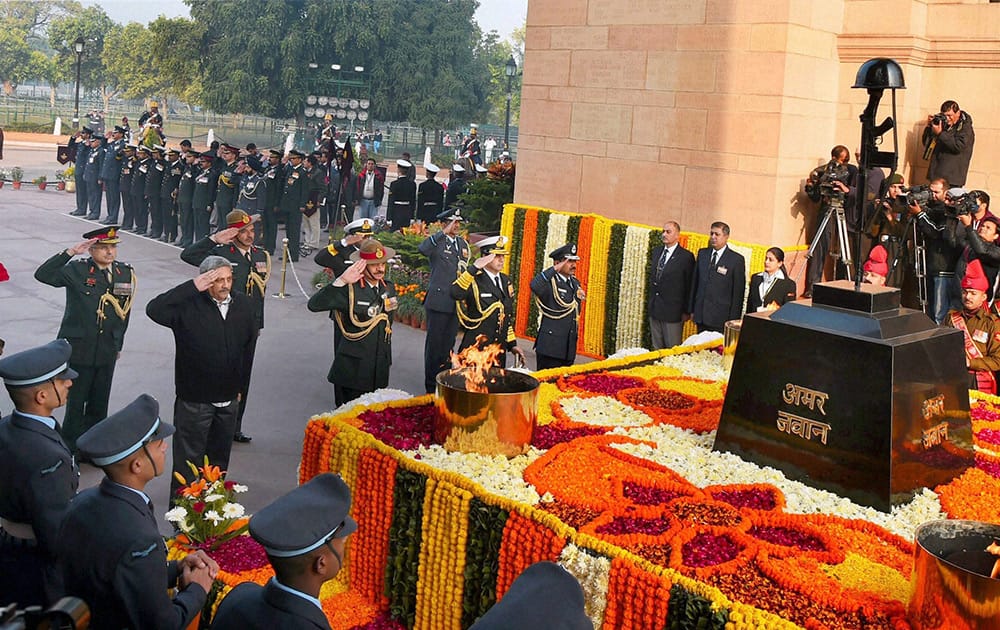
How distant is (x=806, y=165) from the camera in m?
12.7

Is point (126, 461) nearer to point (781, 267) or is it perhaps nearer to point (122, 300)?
point (122, 300)

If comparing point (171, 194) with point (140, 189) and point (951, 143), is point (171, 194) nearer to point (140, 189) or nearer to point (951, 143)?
point (140, 189)

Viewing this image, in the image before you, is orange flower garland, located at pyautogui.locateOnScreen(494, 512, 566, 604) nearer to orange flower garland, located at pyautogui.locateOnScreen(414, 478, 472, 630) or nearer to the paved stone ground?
orange flower garland, located at pyautogui.locateOnScreen(414, 478, 472, 630)

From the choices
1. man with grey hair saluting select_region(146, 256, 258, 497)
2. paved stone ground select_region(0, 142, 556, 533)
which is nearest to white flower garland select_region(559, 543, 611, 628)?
man with grey hair saluting select_region(146, 256, 258, 497)

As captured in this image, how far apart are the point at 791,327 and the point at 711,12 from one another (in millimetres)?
8127

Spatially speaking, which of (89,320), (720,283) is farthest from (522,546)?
(720,283)

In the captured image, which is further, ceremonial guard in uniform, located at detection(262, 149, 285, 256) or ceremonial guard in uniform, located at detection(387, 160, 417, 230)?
ceremonial guard in uniform, located at detection(387, 160, 417, 230)

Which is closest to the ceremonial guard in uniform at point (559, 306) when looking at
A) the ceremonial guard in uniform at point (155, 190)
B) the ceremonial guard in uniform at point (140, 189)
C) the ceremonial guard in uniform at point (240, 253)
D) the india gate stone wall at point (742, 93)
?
the ceremonial guard in uniform at point (240, 253)

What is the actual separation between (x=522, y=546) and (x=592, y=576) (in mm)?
402

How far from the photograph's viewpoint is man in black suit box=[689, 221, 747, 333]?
35.9 ft

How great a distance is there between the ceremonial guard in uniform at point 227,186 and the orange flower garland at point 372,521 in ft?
54.1

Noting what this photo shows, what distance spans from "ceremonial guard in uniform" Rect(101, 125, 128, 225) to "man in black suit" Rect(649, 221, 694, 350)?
16.2 m

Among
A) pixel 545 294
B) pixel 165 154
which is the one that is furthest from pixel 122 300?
pixel 165 154

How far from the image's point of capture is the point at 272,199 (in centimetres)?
2105
